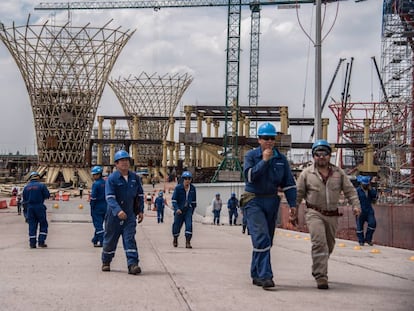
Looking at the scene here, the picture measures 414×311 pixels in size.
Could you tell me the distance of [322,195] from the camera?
727 cm

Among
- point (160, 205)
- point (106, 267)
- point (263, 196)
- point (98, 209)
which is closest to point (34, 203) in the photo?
point (98, 209)

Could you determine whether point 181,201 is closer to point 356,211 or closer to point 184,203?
point 184,203

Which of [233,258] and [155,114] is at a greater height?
[155,114]

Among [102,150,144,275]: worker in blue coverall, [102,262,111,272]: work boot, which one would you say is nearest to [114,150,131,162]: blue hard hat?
[102,150,144,275]: worker in blue coverall

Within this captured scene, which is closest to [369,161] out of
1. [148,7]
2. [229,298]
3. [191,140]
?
[191,140]

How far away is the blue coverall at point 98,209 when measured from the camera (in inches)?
521

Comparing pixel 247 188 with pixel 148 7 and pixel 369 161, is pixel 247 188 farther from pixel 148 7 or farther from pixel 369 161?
pixel 148 7

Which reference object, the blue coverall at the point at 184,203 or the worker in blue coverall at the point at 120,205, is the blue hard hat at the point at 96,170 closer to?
the blue coverall at the point at 184,203

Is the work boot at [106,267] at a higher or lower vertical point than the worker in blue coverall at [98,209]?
lower

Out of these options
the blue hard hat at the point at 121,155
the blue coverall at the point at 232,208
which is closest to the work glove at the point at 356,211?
the blue hard hat at the point at 121,155

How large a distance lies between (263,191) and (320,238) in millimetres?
791

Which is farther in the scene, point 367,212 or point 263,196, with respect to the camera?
point 367,212

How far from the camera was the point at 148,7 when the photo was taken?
111 meters

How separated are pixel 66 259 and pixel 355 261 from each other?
4.55 meters
